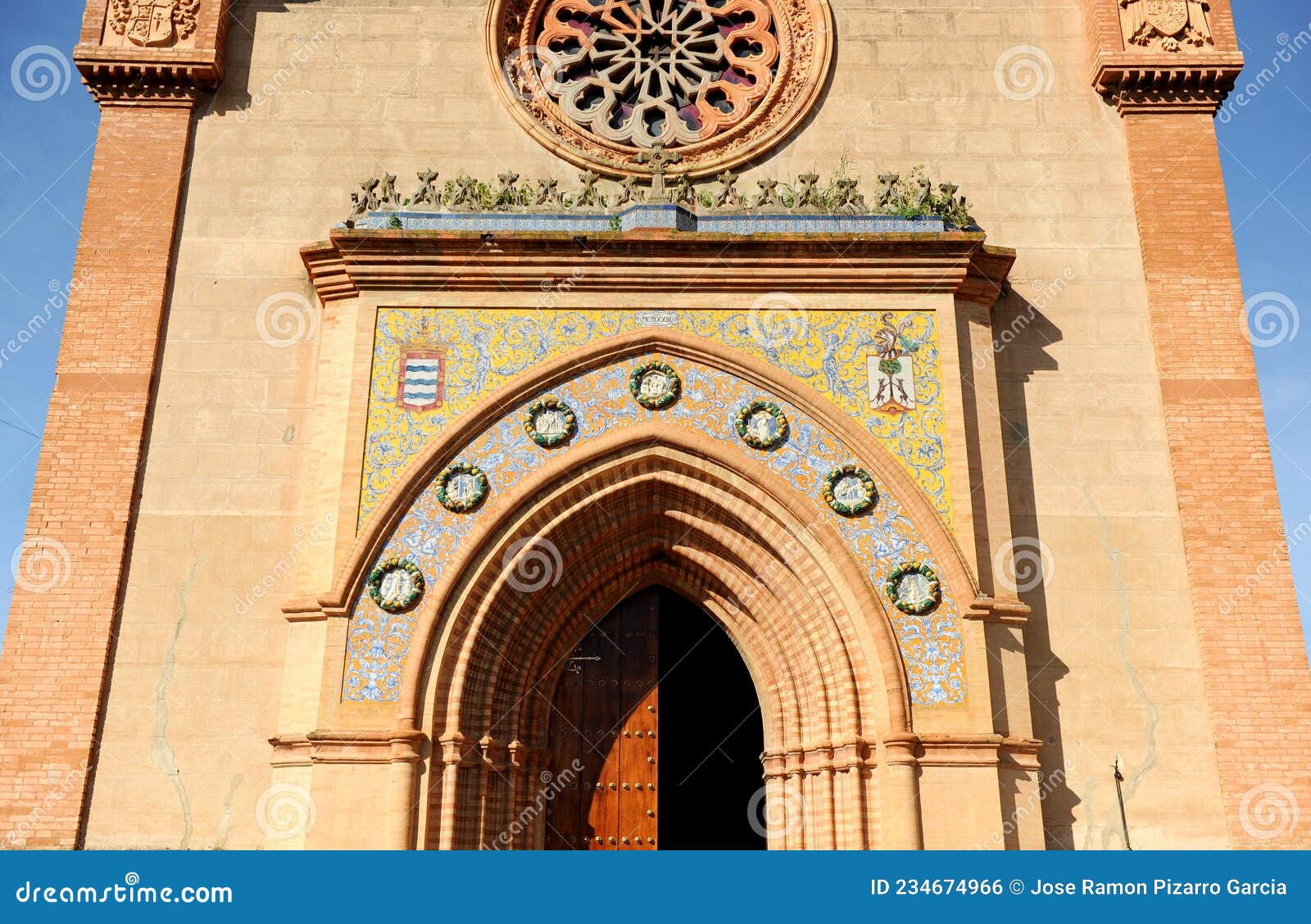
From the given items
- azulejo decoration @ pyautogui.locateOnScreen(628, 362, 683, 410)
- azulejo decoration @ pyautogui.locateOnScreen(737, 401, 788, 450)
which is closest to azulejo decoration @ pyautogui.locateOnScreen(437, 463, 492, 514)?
azulejo decoration @ pyautogui.locateOnScreen(628, 362, 683, 410)

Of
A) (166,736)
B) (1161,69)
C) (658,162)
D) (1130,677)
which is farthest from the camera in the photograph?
(1161,69)

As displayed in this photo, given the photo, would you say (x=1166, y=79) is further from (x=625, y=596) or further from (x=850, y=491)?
(x=625, y=596)

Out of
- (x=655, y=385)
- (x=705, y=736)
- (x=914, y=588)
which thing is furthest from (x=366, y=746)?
(x=914, y=588)

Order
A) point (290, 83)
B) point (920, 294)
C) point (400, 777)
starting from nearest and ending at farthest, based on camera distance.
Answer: point (400, 777) < point (920, 294) < point (290, 83)

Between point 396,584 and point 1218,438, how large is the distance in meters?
7.19

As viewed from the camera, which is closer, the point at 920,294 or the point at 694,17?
the point at 920,294

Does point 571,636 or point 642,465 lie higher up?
point 642,465

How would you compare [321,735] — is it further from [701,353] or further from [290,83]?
[290,83]

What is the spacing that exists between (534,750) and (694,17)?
764cm

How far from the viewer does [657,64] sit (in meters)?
12.5

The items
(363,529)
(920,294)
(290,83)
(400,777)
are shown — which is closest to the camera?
(400,777)

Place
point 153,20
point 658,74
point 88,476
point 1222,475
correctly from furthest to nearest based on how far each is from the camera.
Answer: point 658,74, point 153,20, point 1222,475, point 88,476

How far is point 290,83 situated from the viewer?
12047mm

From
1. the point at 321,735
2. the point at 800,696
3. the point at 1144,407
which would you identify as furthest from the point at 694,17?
the point at 321,735
